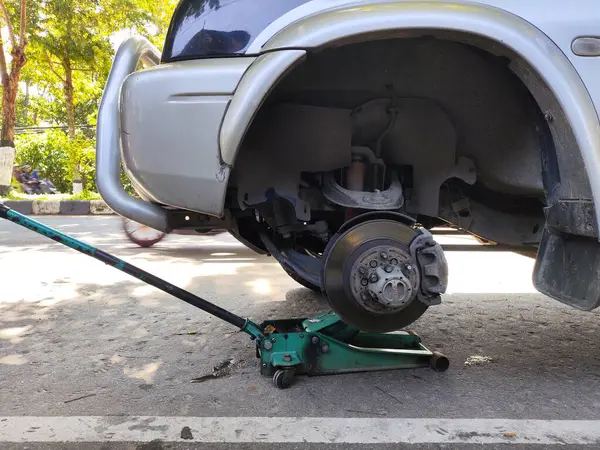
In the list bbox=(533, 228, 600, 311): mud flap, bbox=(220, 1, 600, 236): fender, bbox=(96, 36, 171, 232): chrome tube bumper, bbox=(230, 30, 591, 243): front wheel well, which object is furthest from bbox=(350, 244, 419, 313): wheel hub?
bbox=(96, 36, 171, 232): chrome tube bumper

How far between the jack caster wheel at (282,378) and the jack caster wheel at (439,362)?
27.8 inches

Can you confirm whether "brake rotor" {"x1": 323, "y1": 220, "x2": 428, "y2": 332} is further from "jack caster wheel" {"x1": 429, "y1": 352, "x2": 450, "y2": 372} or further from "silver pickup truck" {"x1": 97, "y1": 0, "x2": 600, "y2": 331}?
"jack caster wheel" {"x1": 429, "y1": 352, "x2": 450, "y2": 372}

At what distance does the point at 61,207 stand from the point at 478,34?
11059 millimetres

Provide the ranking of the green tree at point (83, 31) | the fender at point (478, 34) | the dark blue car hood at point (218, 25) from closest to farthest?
the fender at point (478, 34) → the dark blue car hood at point (218, 25) → the green tree at point (83, 31)

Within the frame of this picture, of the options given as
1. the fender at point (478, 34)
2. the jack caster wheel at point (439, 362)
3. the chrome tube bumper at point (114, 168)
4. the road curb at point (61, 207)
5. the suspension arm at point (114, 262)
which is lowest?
the road curb at point (61, 207)

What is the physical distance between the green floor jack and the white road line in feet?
1.13

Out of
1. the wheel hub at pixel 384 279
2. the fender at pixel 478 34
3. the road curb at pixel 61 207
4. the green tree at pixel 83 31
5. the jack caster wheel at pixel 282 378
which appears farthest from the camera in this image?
the green tree at pixel 83 31

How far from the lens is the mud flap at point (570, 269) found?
180cm

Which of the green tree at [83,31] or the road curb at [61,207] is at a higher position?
the green tree at [83,31]

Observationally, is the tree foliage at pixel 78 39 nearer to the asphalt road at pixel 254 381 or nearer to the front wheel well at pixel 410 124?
the asphalt road at pixel 254 381

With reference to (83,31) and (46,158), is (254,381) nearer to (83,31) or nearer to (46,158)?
(83,31)

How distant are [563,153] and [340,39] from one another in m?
0.93

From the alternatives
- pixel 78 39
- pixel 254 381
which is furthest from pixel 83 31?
pixel 254 381

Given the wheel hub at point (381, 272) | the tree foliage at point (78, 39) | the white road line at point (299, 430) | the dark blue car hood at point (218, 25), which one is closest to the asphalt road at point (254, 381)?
the white road line at point (299, 430)
